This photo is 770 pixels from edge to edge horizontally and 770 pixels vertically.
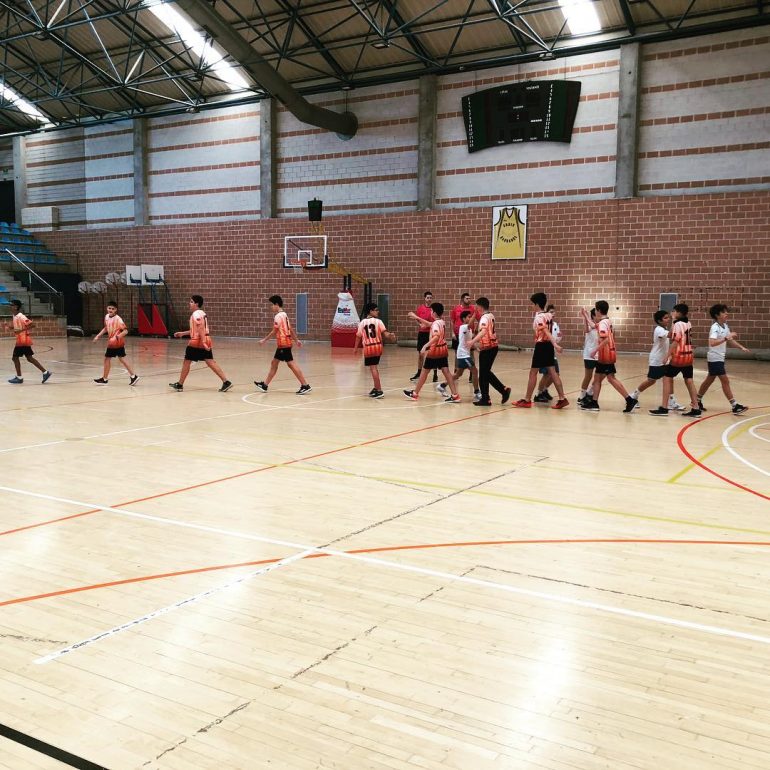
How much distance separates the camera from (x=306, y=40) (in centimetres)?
2477

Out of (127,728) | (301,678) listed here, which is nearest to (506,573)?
(301,678)

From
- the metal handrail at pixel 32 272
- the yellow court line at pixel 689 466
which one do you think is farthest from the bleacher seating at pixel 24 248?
the yellow court line at pixel 689 466

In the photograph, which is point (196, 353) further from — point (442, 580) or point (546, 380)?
point (442, 580)

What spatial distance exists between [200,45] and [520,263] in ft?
44.0

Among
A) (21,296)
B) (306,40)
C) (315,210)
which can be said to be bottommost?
(21,296)

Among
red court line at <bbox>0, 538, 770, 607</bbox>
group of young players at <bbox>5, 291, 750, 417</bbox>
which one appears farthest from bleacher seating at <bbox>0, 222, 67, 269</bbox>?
red court line at <bbox>0, 538, 770, 607</bbox>

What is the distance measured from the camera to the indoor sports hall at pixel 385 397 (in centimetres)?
311

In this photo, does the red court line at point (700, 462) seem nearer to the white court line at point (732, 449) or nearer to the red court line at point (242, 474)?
the white court line at point (732, 449)

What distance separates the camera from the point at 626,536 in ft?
17.5

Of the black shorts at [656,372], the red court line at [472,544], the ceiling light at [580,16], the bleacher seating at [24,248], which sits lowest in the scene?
the red court line at [472,544]

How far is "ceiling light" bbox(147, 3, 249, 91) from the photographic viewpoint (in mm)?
24500

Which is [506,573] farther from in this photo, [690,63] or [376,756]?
[690,63]

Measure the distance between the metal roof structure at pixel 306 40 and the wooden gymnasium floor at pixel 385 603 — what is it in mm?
16049

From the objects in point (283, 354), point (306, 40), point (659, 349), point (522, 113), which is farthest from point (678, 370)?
point (306, 40)
